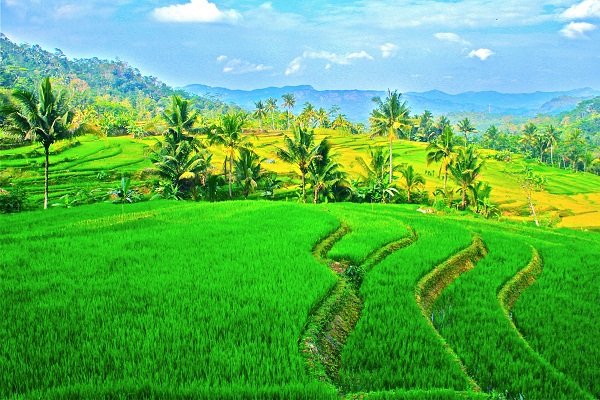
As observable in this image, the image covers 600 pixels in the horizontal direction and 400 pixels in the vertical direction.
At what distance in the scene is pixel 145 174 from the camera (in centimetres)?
3678

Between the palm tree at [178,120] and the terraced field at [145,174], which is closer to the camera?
the palm tree at [178,120]

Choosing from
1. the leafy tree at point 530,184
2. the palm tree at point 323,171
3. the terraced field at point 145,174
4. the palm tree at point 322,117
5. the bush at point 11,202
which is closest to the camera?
the bush at point 11,202

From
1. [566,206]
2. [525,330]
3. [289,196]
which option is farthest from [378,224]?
[566,206]

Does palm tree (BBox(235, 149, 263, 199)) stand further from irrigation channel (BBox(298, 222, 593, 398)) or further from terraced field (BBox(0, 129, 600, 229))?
irrigation channel (BBox(298, 222, 593, 398))

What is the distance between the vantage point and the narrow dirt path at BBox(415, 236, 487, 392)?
5.90 metres

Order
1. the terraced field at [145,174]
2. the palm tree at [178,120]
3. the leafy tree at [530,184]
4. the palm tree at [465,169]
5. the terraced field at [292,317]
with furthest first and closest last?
the terraced field at [145,174] → the leafy tree at [530,184] → the palm tree at [465,169] → the palm tree at [178,120] → the terraced field at [292,317]

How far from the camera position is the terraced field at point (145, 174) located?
3347 cm

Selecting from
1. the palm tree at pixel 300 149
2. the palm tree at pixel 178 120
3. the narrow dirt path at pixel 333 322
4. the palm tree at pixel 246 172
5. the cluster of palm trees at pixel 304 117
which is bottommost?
the narrow dirt path at pixel 333 322

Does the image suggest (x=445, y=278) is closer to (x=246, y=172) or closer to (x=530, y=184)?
(x=246, y=172)

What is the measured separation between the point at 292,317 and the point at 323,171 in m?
21.1

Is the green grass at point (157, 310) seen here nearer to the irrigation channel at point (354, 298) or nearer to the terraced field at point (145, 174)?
the irrigation channel at point (354, 298)

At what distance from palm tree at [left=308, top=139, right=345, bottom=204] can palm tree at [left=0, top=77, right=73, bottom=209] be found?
42.2ft

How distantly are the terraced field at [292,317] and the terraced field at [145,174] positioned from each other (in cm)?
1820

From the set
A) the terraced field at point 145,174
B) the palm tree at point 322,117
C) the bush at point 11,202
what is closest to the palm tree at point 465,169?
the terraced field at point 145,174
